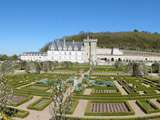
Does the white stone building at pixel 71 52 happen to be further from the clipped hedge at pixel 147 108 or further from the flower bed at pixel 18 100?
the clipped hedge at pixel 147 108

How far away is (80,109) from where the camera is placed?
1057 inches

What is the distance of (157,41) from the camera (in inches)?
7598

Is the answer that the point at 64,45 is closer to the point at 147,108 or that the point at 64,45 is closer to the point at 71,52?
the point at 71,52

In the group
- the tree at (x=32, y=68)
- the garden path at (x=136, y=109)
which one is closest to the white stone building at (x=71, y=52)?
the tree at (x=32, y=68)

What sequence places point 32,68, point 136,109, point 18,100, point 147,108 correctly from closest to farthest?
1. point 147,108
2. point 136,109
3. point 18,100
4. point 32,68

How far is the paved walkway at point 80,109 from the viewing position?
80.9 feet

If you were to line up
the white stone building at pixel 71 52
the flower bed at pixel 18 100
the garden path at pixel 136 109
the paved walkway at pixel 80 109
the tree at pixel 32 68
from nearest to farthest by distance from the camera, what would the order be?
the paved walkway at pixel 80 109 < the garden path at pixel 136 109 < the flower bed at pixel 18 100 < the tree at pixel 32 68 < the white stone building at pixel 71 52

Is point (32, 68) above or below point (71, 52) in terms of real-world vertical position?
below

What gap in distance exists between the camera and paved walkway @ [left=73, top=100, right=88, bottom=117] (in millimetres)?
24645

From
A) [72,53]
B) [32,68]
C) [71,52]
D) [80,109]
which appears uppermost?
[71,52]

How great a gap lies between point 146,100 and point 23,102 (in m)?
13.6

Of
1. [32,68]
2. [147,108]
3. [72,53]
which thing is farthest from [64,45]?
[147,108]

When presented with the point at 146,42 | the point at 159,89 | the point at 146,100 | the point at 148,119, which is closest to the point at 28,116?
the point at 148,119

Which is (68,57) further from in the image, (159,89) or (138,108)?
(138,108)
